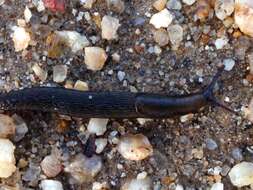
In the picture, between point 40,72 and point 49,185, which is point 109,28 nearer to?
point 40,72

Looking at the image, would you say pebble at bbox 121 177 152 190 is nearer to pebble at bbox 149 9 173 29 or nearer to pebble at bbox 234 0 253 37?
pebble at bbox 149 9 173 29

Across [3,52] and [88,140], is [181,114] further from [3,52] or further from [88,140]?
[3,52]

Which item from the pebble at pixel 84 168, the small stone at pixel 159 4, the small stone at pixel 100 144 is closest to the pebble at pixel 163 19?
the small stone at pixel 159 4

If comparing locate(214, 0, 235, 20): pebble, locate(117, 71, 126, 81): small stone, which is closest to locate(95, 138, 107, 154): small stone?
locate(117, 71, 126, 81): small stone

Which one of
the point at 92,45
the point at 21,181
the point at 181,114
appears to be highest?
the point at 92,45

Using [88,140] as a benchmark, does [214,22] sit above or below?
above

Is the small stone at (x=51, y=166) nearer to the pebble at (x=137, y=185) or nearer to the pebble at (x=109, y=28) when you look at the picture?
the pebble at (x=137, y=185)

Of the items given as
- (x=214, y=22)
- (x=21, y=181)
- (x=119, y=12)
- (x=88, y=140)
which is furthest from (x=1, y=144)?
(x=214, y=22)
